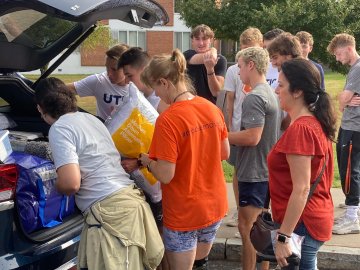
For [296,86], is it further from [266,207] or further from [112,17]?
[112,17]

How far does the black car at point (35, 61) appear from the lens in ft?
8.43

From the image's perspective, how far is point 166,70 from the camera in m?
3.04

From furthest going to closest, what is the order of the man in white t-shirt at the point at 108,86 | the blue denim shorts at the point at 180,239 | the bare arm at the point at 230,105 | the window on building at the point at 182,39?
the window on building at the point at 182,39 < the bare arm at the point at 230,105 < the man in white t-shirt at the point at 108,86 < the blue denim shorts at the point at 180,239

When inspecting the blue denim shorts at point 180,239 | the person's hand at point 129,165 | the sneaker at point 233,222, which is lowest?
the sneaker at point 233,222

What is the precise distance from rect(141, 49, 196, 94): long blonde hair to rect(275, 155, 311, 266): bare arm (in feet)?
2.70

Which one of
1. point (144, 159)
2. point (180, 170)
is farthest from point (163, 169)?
point (144, 159)

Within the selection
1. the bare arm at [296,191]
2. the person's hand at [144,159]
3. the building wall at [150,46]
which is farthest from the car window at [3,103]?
the building wall at [150,46]

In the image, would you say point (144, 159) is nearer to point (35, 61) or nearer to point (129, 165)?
point (129, 165)

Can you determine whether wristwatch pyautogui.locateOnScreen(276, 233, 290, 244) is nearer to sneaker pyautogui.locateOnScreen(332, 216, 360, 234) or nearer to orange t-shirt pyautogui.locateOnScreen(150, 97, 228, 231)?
orange t-shirt pyautogui.locateOnScreen(150, 97, 228, 231)

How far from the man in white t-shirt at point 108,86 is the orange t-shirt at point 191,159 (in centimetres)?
151

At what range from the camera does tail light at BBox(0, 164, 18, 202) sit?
2.52 meters

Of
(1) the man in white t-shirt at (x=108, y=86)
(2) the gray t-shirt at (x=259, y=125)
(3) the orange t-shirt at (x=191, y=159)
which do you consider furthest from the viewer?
(1) the man in white t-shirt at (x=108, y=86)

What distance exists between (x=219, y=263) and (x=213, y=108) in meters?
2.18

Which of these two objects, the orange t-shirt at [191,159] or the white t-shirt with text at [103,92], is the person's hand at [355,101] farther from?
the orange t-shirt at [191,159]
